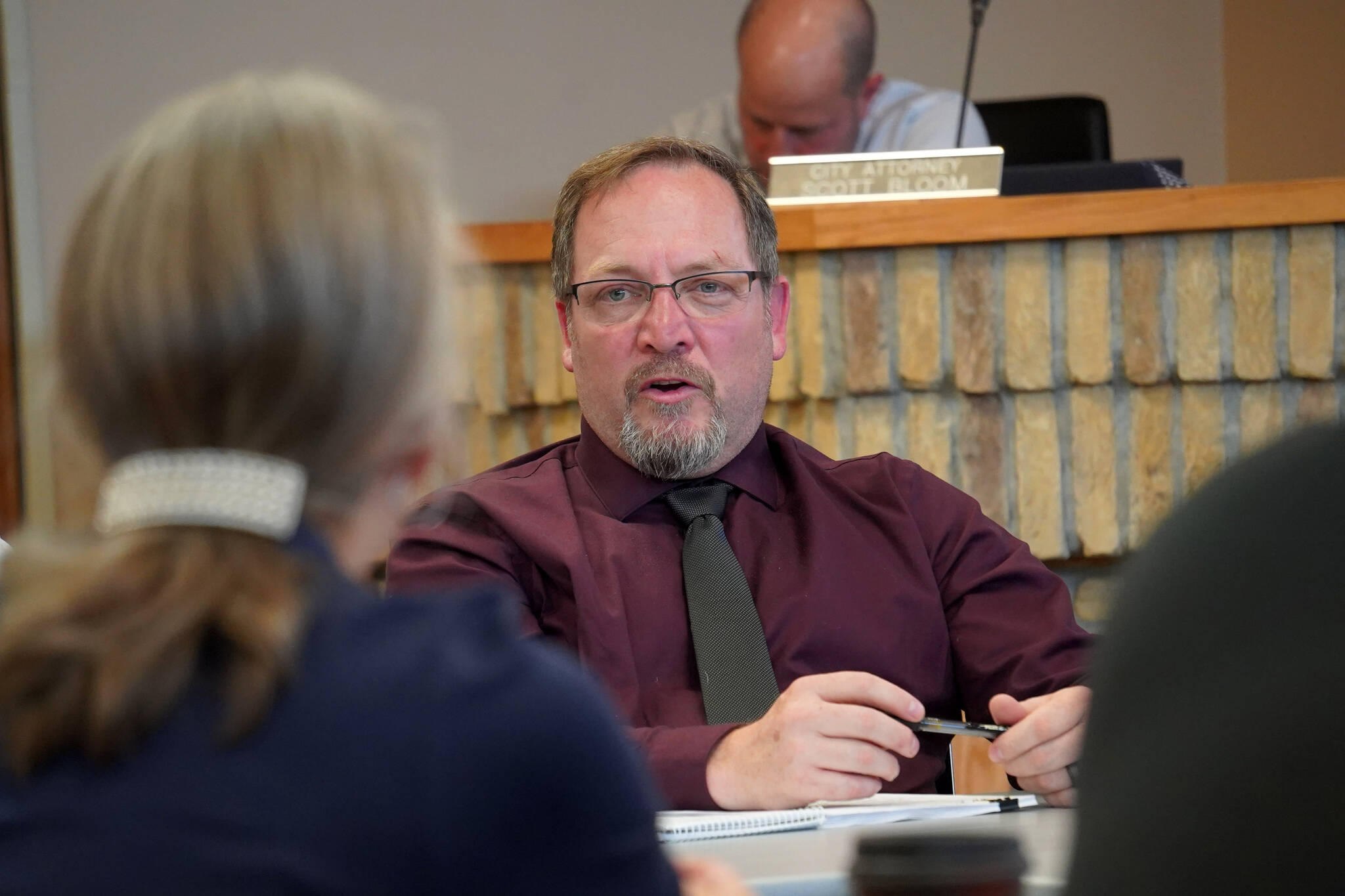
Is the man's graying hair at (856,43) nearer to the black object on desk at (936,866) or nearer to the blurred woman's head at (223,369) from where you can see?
the black object on desk at (936,866)

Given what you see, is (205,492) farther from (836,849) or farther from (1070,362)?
(1070,362)

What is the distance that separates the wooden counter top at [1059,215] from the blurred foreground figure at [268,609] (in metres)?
1.88

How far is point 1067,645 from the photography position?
159cm

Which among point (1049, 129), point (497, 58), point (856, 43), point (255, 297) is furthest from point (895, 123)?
point (255, 297)

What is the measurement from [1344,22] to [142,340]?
4808 millimetres

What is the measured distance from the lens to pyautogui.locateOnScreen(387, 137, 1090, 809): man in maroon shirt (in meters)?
1.58

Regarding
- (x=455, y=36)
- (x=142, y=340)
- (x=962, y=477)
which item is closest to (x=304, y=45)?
(x=455, y=36)

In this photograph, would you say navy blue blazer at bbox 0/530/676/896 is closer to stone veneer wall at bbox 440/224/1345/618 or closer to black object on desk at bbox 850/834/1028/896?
black object on desk at bbox 850/834/1028/896

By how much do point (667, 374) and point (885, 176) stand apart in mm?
1002

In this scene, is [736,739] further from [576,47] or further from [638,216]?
[576,47]

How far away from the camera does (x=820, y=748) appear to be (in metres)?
1.20

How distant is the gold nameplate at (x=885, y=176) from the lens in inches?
99.5

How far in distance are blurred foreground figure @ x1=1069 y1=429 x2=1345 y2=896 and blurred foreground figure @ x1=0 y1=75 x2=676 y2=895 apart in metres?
0.22

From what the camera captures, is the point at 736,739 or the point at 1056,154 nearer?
the point at 736,739
